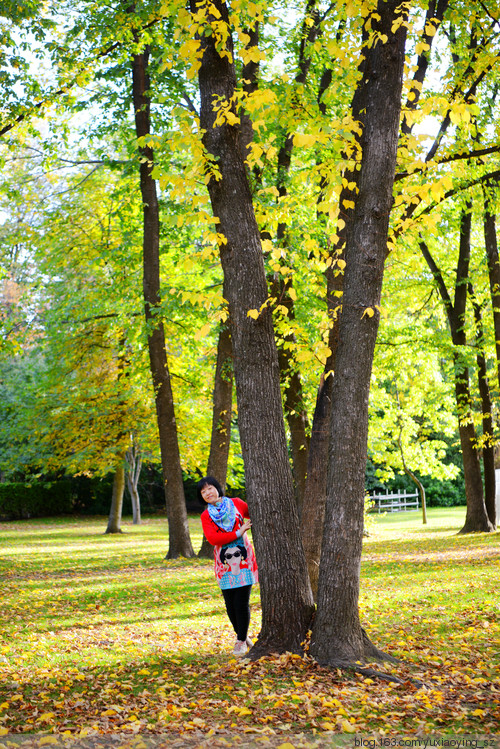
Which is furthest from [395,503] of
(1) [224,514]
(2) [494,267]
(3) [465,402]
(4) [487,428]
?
(1) [224,514]

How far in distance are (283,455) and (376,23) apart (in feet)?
12.0

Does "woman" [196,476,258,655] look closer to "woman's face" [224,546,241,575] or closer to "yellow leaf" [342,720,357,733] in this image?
"woman's face" [224,546,241,575]

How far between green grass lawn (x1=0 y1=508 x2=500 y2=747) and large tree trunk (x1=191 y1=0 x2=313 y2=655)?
1.42ft

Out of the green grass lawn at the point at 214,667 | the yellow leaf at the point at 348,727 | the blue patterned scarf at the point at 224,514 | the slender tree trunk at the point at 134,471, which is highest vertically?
the slender tree trunk at the point at 134,471

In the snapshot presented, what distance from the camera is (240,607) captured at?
6.21 m

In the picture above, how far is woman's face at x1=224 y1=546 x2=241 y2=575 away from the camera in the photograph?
6203mm

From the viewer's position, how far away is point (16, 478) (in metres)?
37.4

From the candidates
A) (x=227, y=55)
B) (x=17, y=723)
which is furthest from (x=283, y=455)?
(x=227, y=55)

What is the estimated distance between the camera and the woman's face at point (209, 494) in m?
6.24

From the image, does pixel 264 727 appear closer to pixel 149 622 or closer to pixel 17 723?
pixel 17 723

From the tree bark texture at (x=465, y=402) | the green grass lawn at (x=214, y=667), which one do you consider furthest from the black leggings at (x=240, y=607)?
the tree bark texture at (x=465, y=402)

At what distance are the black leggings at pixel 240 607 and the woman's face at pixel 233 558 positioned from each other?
180mm

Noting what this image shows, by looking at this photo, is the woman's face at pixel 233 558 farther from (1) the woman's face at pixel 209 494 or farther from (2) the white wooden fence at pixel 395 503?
(2) the white wooden fence at pixel 395 503

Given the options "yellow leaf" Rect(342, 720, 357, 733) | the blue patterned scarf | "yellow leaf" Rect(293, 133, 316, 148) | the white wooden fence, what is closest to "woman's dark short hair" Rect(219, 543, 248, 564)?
the blue patterned scarf
